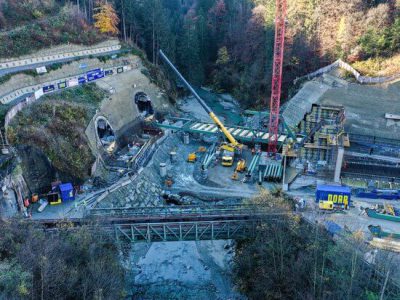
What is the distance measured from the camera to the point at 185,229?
26.4 meters

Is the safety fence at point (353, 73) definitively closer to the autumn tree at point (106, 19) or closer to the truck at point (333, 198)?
the truck at point (333, 198)

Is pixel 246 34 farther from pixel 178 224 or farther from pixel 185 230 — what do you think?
pixel 178 224

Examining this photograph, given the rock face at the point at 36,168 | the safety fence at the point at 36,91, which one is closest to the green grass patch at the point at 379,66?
the safety fence at the point at 36,91

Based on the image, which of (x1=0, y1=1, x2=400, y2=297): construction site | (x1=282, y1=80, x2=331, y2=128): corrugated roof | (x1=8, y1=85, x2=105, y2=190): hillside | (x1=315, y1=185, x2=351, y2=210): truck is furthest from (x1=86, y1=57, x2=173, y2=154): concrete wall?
(x1=315, y1=185, x2=351, y2=210): truck

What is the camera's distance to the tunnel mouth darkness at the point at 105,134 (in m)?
40.5

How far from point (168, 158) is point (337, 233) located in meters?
22.5

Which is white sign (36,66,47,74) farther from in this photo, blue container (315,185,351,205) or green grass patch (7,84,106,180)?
blue container (315,185,351,205)

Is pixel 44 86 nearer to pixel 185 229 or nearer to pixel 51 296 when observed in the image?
pixel 185 229

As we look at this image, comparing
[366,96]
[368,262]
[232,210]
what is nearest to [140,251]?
[232,210]

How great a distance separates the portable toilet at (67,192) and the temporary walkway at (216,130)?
17536 millimetres

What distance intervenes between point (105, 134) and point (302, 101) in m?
24.5

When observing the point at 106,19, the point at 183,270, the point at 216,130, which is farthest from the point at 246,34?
the point at 183,270

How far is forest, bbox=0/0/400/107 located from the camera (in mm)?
48875

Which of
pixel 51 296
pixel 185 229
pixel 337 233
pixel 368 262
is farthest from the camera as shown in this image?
pixel 185 229
